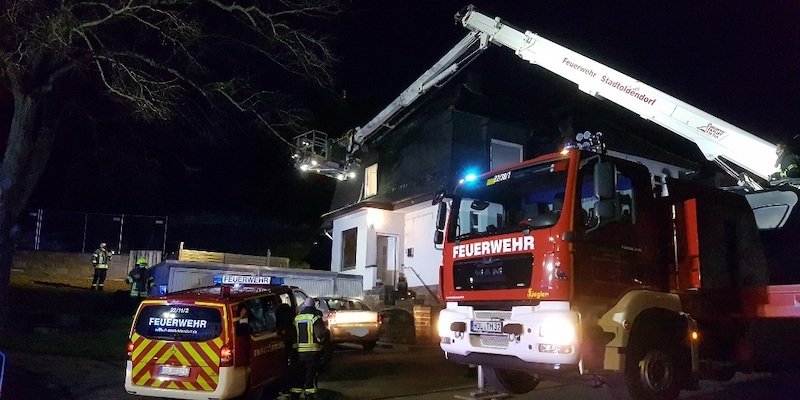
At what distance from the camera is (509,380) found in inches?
326

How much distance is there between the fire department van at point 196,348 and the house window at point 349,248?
49.2 ft

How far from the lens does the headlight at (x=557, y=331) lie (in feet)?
19.8

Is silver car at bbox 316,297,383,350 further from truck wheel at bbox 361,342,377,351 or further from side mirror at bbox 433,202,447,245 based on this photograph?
side mirror at bbox 433,202,447,245

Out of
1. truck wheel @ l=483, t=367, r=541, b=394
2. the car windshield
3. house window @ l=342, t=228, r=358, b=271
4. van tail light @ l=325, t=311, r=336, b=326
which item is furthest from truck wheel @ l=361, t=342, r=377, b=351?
the car windshield

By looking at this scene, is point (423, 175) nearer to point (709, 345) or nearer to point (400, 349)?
point (400, 349)

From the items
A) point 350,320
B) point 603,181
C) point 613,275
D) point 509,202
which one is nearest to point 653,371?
point 613,275

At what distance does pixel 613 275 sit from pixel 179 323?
522cm

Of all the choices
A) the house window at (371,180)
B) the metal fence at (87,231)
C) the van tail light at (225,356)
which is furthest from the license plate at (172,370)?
the metal fence at (87,231)

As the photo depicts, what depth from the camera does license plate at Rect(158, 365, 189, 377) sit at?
7.68 meters

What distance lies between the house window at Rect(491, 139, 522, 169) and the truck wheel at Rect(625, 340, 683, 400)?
13.4 meters

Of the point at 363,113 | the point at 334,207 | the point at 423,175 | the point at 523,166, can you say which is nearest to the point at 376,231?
the point at 423,175

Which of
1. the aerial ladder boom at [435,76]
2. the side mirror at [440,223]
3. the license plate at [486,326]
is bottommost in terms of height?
the license plate at [486,326]

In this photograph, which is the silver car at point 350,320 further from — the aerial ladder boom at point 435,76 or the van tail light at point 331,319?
the aerial ladder boom at point 435,76

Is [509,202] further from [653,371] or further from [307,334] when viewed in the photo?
[307,334]
